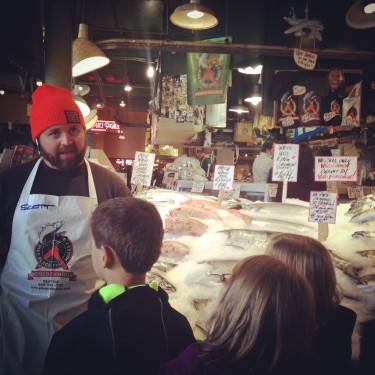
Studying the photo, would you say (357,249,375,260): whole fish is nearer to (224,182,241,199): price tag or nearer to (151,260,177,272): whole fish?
(151,260,177,272): whole fish

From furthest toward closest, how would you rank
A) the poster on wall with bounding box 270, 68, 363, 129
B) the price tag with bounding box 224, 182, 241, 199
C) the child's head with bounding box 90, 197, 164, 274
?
1. the poster on wall with bounding box 270, 68, 363, 129
2. the price tag with bounding box 224, 182, 241, 199
3. the child's head with bounding box 90, 197, 164, 274

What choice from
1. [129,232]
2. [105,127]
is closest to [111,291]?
[129,232]

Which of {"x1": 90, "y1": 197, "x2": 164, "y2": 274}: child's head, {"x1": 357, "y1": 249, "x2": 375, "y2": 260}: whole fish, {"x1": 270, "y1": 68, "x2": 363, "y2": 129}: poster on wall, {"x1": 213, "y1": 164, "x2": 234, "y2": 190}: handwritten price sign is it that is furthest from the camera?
{"x1": 270, "y1": 68, "x2": 363, "y2": 129}: poster on wall

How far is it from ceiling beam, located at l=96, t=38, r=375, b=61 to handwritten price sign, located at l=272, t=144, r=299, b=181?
90.2 inches

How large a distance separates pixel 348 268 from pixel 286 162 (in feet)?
4.33

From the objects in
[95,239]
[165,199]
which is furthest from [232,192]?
[95,239]

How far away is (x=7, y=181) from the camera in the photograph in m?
2.08

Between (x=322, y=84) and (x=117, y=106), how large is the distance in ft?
57.7

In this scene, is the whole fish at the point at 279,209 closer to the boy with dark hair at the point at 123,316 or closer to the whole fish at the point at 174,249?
the whole fish at the point at 174,249

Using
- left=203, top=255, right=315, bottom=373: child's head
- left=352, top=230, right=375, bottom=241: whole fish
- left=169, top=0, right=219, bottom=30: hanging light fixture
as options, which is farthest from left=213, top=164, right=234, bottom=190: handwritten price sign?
left=203, top=255, right=315, bottom=373: child's head

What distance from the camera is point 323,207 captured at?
2898 millimetres

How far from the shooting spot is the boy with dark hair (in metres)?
1.19

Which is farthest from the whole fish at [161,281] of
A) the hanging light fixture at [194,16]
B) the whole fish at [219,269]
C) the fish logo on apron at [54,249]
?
the hanging light fixture at [194,16]

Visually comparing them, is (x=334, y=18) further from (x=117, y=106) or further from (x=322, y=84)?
(x=117, y=106)
